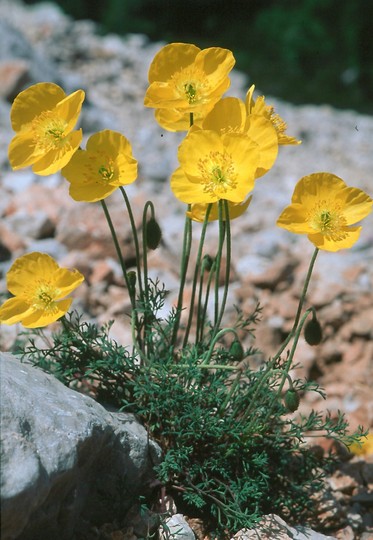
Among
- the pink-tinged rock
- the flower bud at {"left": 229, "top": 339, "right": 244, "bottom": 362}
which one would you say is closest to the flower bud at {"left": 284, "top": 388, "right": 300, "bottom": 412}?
the flower bud at {"left": 229, "top": 339, "right": 244, "bottom": 362}

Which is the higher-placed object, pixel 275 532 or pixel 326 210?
pixel 326 210

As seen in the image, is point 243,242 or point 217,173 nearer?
point 217,173

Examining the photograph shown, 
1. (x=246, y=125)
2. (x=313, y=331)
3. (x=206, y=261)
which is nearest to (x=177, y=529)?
(x=313, y=331)

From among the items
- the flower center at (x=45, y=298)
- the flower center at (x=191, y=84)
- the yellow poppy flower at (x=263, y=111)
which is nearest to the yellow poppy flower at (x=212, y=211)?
the yellow poppy flower at (x=263, y=111)

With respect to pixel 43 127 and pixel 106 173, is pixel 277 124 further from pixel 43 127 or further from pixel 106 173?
pixel 43 127

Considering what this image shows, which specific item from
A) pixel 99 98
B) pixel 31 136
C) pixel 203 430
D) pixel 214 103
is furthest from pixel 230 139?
pixel 99 98

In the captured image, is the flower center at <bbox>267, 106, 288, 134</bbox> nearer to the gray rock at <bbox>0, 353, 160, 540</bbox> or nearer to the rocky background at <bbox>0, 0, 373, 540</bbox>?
the rocky background at <bbox>0, 0, 373, 540</bbox>

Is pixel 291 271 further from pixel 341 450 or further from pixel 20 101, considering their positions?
pixel 20 101
